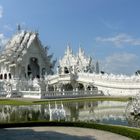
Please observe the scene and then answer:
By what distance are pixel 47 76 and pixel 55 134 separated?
1859 inches

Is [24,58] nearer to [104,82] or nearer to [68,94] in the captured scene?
[104,82]

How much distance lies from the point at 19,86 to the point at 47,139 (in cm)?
4263

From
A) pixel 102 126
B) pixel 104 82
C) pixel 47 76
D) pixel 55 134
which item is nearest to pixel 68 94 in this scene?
pixel 104 82

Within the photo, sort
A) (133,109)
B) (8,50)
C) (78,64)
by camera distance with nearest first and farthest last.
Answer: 1. (133,109)
2. (78,64)
3. (8,50)

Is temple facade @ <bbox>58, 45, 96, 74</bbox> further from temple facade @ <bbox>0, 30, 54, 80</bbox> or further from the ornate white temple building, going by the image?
temple facade @ <bbox>0, 30, 54, 80</bbox>

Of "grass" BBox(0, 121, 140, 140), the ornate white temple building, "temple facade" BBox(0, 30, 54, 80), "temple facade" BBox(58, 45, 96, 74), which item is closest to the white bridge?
the ornate white temple building

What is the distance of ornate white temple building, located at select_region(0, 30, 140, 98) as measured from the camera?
151ft

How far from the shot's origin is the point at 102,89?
4969 cm

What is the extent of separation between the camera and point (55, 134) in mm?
14539

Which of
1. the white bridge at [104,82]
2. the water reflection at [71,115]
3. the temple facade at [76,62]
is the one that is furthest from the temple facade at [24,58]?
the water reflection at [71,115]

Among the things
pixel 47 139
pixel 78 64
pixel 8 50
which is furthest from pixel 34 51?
pixel 47 139

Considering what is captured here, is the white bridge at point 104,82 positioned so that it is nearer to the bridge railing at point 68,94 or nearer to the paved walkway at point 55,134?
the bridge railing at point 68,94

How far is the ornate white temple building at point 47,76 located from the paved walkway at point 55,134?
2640cm

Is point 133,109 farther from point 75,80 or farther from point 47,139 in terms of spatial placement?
point 75,80
